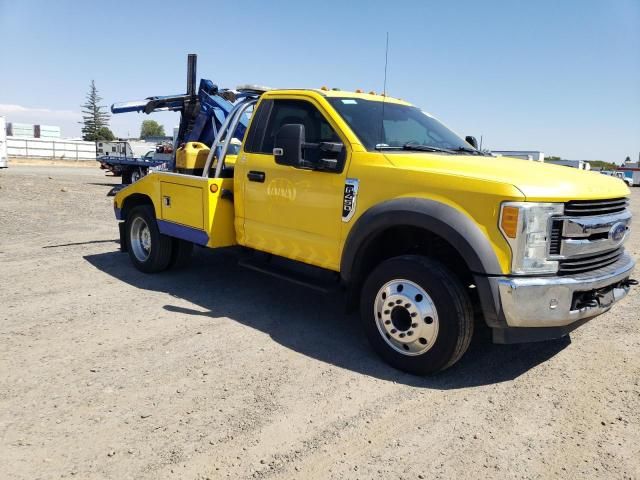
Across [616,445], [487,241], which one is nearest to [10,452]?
[487,241]

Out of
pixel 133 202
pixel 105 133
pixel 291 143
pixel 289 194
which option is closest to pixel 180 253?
pixel 133 202

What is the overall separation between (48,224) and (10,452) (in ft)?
27.4

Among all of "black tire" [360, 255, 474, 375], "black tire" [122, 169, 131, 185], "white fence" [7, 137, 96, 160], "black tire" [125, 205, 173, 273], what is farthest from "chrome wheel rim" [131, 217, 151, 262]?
"white fence" [7, 137, 96, 160]

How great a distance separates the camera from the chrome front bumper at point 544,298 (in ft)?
10.8

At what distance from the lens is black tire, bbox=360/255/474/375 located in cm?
353

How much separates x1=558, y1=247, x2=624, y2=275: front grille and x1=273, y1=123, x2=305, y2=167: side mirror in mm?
2180

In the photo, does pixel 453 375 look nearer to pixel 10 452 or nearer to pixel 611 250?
pixel 611 250

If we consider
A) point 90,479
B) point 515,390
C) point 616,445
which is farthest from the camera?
point 515,390

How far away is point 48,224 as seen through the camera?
33.0ft

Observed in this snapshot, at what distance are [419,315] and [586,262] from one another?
4.00 ft

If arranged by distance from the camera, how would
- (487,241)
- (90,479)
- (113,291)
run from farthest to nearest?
1. (113,291)
2. (487,241)
3. (90,479)

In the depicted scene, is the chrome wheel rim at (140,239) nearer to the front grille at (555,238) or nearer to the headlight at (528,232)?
the headlight at (528,232)

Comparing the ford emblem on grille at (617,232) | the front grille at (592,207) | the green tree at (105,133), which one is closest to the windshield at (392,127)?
the front grille at (592,207)

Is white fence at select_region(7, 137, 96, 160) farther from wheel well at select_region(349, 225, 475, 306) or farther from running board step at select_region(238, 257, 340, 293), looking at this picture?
wheel well at select_region(349, 225, 475, 306)
